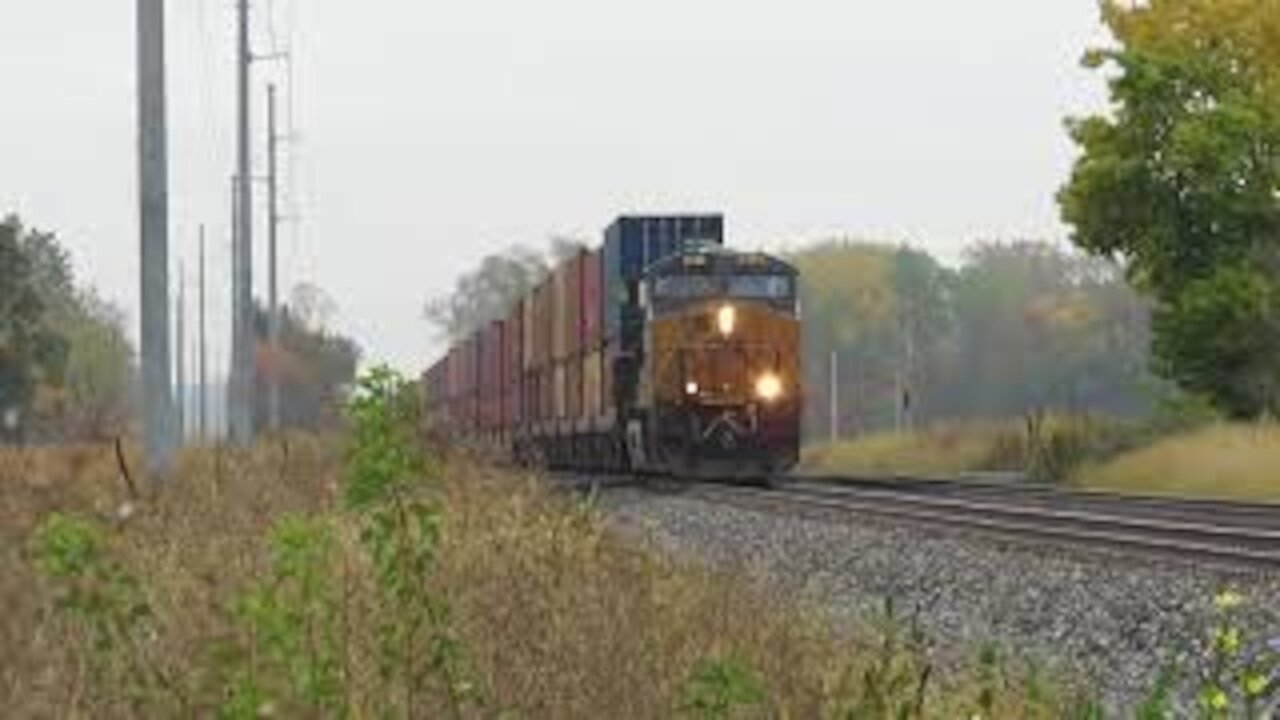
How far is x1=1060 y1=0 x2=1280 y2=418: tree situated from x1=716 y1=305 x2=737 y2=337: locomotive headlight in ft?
47.1

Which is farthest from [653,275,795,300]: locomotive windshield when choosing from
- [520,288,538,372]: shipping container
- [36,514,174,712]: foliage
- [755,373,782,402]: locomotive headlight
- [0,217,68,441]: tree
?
[0,217,68,441]: tree

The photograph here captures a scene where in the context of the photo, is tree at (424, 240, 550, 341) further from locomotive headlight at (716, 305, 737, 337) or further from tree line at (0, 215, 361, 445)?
locomotive headlight at (716, 305, 737, 337)

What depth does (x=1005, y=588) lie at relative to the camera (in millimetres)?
16531

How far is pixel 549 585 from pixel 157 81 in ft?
29.5

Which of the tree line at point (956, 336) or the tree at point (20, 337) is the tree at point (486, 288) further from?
the tree at point (20, 337)

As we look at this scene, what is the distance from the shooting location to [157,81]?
55.9 feet

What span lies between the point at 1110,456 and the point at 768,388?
1016 centimetres

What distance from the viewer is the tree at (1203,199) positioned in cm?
4500

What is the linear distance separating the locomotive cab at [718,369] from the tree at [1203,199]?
45.3ft

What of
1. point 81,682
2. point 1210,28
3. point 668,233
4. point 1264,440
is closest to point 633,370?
point 668,233

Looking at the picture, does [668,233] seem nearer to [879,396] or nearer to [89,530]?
[89,530]

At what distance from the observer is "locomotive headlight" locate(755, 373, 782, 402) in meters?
34.1

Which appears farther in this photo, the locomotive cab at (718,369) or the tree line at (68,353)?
the tree line at (68,353)

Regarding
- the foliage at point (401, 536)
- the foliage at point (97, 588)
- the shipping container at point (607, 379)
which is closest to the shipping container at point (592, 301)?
the shipping container at point (607, 379)
